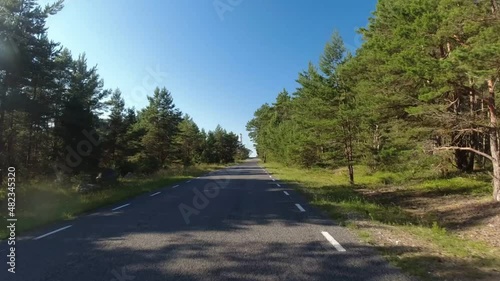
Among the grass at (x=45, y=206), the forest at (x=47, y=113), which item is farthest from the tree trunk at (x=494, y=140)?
the forest at (x=47, y=113)

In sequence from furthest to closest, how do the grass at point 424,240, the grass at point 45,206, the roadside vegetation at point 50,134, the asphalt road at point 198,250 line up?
the roadside vegetation at point 50,134, the grass at point 45,206, the grass at point 424,240, the asphalt road at point 198,250

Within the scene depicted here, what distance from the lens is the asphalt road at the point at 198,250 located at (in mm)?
5113

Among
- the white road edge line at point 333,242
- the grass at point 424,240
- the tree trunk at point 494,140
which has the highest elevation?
the tree trunk at point 494,140

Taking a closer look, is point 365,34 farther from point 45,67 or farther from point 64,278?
point 64,278

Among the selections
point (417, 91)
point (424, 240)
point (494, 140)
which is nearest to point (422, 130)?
point (417, 91)

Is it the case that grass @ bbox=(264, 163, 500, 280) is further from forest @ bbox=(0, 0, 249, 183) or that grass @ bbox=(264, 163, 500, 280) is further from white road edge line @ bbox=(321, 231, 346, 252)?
forest @ bbox=(0, 0, 249, 183)

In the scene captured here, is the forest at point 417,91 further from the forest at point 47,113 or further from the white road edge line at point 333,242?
the forest at point 47,113

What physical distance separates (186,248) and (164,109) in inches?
1917

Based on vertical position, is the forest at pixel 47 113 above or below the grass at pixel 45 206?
above

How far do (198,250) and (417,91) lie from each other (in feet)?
49.1

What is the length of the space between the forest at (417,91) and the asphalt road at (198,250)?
21.6 feet

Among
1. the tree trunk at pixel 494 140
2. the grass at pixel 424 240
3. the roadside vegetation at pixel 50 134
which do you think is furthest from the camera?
the roadside vegetation at pixel 50 134

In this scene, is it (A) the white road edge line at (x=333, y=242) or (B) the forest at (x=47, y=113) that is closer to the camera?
(A) the white road edge line at (x=333, y=242)

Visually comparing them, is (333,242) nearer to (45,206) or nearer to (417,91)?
(45,206)
